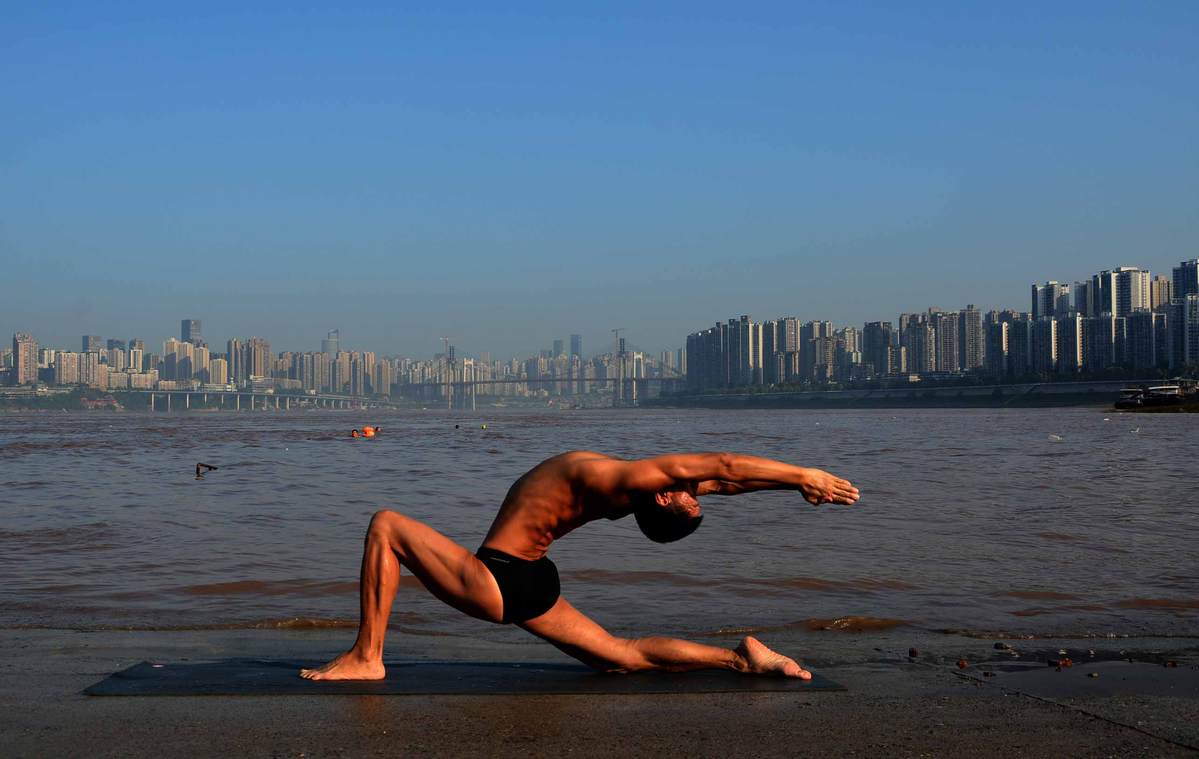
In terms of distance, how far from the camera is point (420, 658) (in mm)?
5574

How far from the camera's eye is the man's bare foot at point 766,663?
4.80m

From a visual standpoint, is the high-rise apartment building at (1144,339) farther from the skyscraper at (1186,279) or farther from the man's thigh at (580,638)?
the man's thigh at (580,638)

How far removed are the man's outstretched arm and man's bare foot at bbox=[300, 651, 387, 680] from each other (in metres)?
1.39

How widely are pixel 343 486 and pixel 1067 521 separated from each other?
35.3 ft

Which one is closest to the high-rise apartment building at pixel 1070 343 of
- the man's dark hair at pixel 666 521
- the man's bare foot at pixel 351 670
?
the man's dark hair at pixel 666 521

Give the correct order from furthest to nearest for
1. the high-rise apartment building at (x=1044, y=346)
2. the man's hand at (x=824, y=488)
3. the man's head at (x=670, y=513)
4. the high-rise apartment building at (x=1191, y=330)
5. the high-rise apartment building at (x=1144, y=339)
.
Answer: the high-rise apartment building at (x=1044, y=346)
the high-rise apartment building at (x=1144, y=339)
the high-rise apartment building at (x=1191, y=330)
the man's head at (x=670, y=513)
the man's hand at (x=824, y=488)

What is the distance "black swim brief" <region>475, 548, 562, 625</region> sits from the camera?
4.66 metres

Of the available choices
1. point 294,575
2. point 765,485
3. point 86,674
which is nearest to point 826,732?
point 765,485

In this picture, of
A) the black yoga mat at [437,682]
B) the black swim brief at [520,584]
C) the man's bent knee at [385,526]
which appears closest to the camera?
the black yoga mat at [437,682]

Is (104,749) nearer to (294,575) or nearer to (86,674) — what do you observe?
(86,674)

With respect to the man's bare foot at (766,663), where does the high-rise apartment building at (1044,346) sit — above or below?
Result: above

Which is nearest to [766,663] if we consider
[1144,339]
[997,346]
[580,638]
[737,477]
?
[580,638]

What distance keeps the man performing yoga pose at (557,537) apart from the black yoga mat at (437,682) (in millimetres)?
78

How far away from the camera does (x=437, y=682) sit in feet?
15.6
